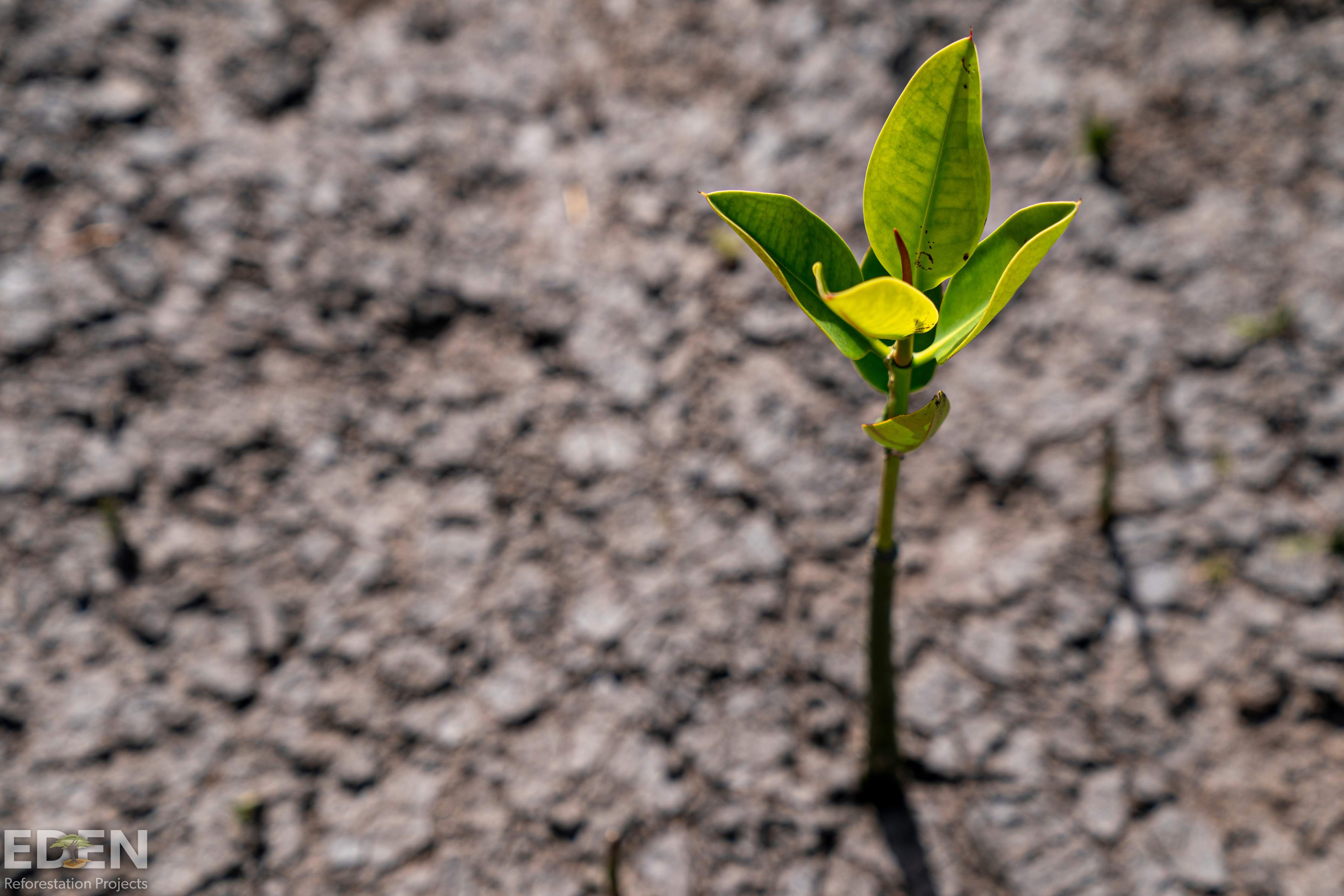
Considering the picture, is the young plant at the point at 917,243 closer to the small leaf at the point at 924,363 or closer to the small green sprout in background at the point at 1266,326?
the small leaf at the point at 924,363

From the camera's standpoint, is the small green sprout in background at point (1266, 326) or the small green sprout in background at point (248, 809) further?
the small green sprout in background at point (1266, 326)

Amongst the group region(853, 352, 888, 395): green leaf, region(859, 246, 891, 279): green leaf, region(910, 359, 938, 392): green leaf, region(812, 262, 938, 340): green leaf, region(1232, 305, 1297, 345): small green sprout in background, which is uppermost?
region(1232, 305, 1297, 345): small green sprout in background

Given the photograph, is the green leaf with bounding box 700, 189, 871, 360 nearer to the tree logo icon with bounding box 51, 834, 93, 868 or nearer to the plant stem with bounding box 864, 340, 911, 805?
the plant stem with bounding box 864, 340, 911, 805

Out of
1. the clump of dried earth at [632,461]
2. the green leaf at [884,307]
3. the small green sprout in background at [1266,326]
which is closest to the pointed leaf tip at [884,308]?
the green leaf at [884,307]

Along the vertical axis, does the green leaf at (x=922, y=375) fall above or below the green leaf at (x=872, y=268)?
below

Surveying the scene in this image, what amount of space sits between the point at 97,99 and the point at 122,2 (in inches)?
8.2

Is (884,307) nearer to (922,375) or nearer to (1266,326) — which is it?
(922,375)

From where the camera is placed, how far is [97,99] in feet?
4.35

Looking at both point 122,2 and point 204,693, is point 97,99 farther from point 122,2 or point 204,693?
point 204,693

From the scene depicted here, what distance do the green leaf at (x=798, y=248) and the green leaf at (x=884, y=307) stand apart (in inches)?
1.9

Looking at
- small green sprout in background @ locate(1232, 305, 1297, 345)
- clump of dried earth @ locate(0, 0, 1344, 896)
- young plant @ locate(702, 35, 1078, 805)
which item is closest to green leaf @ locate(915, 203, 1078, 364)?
young plant @ locate(702, 35, 1078, 805)

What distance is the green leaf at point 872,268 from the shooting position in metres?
0.60

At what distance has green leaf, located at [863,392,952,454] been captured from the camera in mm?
521

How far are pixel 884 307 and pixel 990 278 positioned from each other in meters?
0.15
